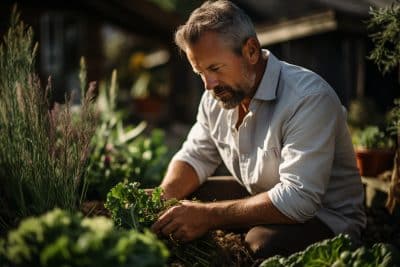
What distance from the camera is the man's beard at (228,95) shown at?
298 centimetres

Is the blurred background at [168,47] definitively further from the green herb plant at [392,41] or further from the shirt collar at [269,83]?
the shirt collar at [269,83]

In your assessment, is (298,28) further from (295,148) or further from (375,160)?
(295,148)

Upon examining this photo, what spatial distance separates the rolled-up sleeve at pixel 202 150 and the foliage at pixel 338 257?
4.54 feet

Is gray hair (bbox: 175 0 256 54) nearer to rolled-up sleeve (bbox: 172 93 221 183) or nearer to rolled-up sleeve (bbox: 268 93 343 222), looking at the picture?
rolled-up sleeve (bbox: 268 93 343 222)

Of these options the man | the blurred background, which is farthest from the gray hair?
the blurred background

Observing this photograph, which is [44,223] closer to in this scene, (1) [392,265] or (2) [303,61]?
(1) [392,265]

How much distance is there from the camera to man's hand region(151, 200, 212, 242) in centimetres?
Answer: 259

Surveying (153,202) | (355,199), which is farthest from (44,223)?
(355,199)

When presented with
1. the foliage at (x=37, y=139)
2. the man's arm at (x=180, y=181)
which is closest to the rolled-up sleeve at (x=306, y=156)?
the man's arm at (x=180, y=181)

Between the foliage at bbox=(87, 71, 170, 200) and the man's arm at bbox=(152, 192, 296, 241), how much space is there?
4.42 ft

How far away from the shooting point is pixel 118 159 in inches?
187

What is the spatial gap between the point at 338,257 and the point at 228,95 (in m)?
1.13

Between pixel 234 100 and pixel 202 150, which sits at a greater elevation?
pixel 234 100

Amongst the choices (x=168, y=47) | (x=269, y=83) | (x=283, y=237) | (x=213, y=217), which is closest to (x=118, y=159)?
(x=269, y=83)
